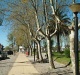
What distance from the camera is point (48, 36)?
2359 centimetres

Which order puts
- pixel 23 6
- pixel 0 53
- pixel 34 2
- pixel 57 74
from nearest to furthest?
pixel 57 74
pixel 34 2
pixel 23 6
pixel 0 53

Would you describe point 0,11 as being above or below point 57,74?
above

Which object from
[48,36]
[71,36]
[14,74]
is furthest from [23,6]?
[71,36]

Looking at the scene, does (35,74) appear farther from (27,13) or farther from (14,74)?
(27,13)

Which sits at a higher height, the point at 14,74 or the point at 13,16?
the point at 13,16

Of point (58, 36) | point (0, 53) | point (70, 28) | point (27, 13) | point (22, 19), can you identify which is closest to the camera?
point (70, 28)

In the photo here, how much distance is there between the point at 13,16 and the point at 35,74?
415 inches

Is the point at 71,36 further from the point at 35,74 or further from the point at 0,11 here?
the point at 0,11

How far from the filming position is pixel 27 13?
28.6m

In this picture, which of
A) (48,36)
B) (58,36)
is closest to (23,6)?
(48,36)

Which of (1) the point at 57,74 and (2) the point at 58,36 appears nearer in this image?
(1) the point at 57,74

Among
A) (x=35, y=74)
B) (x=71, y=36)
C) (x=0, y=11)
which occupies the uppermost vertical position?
(x=0, y=11)

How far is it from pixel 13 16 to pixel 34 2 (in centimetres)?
659

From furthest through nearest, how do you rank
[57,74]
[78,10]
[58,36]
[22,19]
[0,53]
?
[58,36] → [0,53] → [22,19] → [57,74] → [78,10]
